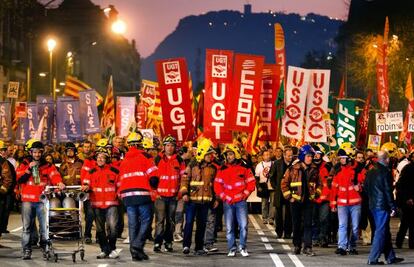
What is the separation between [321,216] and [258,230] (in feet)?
13.0

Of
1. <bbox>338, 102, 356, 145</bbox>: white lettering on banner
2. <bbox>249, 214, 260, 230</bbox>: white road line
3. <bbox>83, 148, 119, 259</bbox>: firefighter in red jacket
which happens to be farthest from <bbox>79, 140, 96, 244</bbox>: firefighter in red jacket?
<bbox>338, 102, 356, 145</bbox>: white lettering on banner

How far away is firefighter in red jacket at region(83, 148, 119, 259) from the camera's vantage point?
51.9ft

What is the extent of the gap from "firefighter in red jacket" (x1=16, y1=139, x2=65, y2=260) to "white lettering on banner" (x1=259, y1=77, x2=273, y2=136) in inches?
432

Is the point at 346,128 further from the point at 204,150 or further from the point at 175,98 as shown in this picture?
the point at 204,150

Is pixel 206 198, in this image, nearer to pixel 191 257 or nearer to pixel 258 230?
pixel 191 257

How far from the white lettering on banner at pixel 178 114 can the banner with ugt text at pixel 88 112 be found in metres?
10.2

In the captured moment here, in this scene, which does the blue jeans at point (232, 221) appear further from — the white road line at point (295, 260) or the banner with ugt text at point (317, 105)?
the banner with ugt text at point (317, 105)

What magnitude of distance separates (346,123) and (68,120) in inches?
409

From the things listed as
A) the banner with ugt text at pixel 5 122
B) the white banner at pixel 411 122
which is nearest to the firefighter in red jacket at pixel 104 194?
the white banner at pixel 411 122

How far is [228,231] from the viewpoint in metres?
16.8

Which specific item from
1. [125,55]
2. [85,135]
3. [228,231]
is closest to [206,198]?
[228,231]

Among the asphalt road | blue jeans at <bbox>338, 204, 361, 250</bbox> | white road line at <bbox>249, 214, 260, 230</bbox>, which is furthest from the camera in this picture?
white road line at <bbox>249, 214, 260, 230</bbox>

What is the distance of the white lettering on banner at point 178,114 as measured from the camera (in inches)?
906

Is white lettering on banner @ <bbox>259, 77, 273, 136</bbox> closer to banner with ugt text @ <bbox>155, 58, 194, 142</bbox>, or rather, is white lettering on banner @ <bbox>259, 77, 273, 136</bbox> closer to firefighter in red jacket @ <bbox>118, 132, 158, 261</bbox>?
banner with ugt text @ <bbox>155, 58, 194, 142</bbox>
